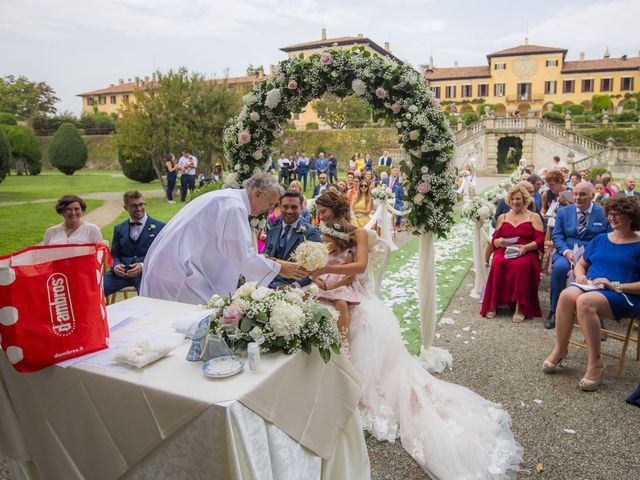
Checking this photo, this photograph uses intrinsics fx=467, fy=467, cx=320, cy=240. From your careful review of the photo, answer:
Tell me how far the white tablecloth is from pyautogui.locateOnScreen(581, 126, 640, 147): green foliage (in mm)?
44246

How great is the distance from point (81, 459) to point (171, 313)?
41.9 inches

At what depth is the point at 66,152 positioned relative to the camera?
119ft

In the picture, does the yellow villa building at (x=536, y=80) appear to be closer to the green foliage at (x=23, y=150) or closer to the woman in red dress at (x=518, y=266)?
the green foliage at (x=23, y=150)

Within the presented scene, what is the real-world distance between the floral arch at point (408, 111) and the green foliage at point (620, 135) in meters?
41.5

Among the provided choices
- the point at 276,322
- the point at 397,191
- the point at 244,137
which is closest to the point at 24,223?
the point at 397,191

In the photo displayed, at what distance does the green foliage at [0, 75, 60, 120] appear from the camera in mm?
48031

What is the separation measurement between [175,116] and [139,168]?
9.25 m

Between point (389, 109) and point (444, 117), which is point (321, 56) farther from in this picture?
point (444, 117)

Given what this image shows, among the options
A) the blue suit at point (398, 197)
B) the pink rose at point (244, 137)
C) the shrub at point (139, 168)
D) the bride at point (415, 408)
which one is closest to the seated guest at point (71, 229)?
the pink rose at point (244, 137)

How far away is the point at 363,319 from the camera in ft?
14.1

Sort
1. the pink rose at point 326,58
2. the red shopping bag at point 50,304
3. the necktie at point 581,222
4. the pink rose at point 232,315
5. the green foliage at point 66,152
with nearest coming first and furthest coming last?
the red shopping bag at point 50,304, the pink rose at point 232,315, the pink rose at point 326,58, the necktie at point 581,222, the green foliage at point 66,152

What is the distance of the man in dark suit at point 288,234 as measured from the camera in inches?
187

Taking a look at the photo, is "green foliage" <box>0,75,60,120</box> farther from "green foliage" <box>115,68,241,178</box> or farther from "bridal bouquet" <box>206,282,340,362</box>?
"bridal bouquet" <box>206,282,340,362</box>

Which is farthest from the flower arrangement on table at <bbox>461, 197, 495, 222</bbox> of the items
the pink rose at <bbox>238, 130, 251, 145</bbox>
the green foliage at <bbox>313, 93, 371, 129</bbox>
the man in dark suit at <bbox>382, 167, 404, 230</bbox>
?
the green foliage at <bbox>313, 93, 371, 129</bbox>
